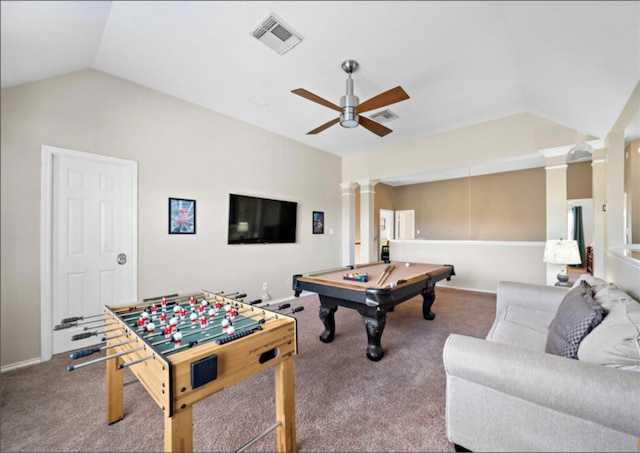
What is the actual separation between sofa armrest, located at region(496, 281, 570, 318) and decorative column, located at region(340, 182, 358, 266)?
10.5 feet

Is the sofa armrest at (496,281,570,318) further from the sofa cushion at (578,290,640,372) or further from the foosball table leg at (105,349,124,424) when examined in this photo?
the foosball table leg at (105,349,124,424)

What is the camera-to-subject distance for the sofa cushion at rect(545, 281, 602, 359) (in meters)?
1.33

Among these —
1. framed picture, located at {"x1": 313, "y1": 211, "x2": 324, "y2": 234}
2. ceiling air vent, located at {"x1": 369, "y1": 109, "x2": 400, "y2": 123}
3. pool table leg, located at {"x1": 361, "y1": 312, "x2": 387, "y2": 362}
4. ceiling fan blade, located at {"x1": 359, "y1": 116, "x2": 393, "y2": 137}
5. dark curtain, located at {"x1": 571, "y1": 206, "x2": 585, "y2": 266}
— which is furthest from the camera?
dark curtain, located at {"x1": 571, "y1": 206, "x2": 585, "y2": 266}

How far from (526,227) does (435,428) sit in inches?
255

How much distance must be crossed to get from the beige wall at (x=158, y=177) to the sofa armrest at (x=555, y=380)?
313 cm

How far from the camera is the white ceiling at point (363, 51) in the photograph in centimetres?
175

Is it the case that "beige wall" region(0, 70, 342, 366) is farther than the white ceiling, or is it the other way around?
"beige wall" region(0, 70, 342, 366)

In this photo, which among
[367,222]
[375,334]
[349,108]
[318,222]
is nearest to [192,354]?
[375,334]

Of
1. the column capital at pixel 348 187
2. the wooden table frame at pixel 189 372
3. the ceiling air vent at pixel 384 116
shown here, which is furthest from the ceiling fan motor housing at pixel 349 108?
the column capital at pixel 348 187

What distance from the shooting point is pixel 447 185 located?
7.34 m

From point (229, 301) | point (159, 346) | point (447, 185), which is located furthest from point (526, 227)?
point (159, 346)

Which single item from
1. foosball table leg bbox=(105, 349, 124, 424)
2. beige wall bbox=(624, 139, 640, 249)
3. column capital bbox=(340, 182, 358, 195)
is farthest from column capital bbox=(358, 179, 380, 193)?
foosball table leg bbox=(105, 349, 124, 424)

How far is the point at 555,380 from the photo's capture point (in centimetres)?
104

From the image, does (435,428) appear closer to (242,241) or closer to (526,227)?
(242,241)
